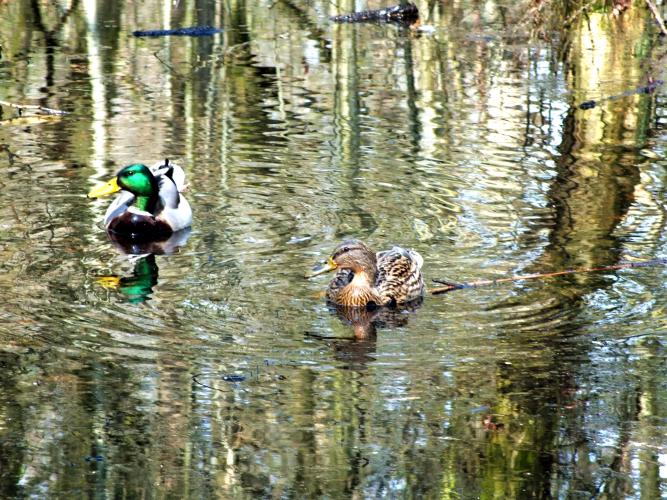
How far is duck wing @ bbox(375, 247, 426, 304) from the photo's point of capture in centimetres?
796

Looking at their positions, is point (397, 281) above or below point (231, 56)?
below

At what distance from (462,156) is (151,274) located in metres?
3.46

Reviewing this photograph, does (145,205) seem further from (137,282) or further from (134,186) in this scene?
(137,282)

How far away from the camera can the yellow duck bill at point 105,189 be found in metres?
9.92

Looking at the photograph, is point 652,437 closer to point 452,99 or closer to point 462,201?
point 462,201

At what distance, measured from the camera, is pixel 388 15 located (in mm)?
17453

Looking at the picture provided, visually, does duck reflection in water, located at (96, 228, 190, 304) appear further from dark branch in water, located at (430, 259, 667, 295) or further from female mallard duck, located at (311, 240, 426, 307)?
dark branch in water, located at (430, 259, 667, 295)

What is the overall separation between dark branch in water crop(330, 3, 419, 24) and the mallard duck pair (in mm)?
7495

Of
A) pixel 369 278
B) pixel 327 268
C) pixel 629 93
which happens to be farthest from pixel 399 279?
pixel 629 93

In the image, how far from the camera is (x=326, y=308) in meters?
7.94

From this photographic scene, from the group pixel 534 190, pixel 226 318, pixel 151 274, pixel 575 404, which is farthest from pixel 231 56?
pixel 575 404

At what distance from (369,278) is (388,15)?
9.86 meters

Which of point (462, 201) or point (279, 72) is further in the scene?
point (279, 72)

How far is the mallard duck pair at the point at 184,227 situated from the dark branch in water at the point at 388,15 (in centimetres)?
750
